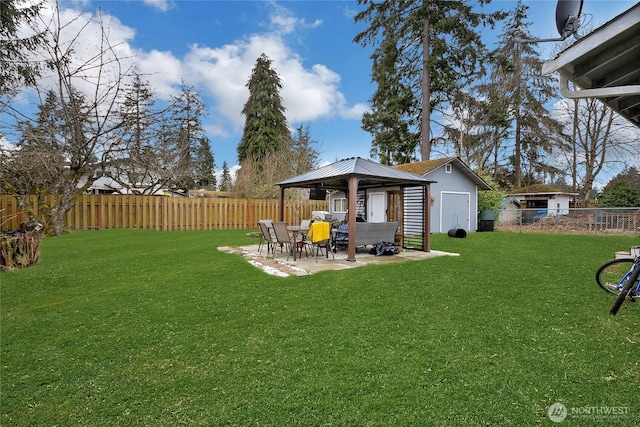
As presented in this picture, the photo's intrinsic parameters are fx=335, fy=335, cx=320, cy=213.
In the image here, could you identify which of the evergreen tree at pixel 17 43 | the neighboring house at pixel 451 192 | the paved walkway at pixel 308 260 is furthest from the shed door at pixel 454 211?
the evergreen tree at pixel 17 43

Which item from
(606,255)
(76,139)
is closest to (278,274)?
(606,255)

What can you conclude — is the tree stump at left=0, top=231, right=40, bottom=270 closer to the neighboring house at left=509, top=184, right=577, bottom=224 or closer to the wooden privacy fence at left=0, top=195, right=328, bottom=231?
the wooden privacy fence at left=0, top=195, right=328, bottom=231

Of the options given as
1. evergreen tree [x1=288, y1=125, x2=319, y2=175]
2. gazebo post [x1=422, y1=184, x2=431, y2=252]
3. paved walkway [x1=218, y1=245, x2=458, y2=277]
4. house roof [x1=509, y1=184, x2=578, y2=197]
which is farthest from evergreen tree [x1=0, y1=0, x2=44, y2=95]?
house roof [x1=509, y1=184, x2=578, y2=197]

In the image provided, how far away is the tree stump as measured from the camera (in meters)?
6.46

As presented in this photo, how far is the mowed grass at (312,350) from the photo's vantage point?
2230mm

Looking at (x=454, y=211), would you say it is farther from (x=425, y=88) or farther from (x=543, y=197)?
(x=543, y=197)

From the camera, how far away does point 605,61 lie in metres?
3.05

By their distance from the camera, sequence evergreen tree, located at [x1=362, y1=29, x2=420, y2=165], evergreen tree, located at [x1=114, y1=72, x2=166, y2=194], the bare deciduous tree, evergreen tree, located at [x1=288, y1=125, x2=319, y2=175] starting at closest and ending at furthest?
the bare deciduous tree
evergreen tree, located at [x1=114, y1=72, x2=166, y2=194]
evergreen tree, located at [x1=288, y1=125, x2=319, y2=175]
evergreen tree, located at [x1=362, y1=29, x2=420, y2=165]

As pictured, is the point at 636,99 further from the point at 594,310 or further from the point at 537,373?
the point at 537,373

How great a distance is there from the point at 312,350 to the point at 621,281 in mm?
4386

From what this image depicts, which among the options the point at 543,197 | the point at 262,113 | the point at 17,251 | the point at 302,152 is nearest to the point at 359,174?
the point at 17,251

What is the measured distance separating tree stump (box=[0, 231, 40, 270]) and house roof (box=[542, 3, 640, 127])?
9000 mm

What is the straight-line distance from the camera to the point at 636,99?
13.0 ft

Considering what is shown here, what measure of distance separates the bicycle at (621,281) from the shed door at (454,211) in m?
9.51
